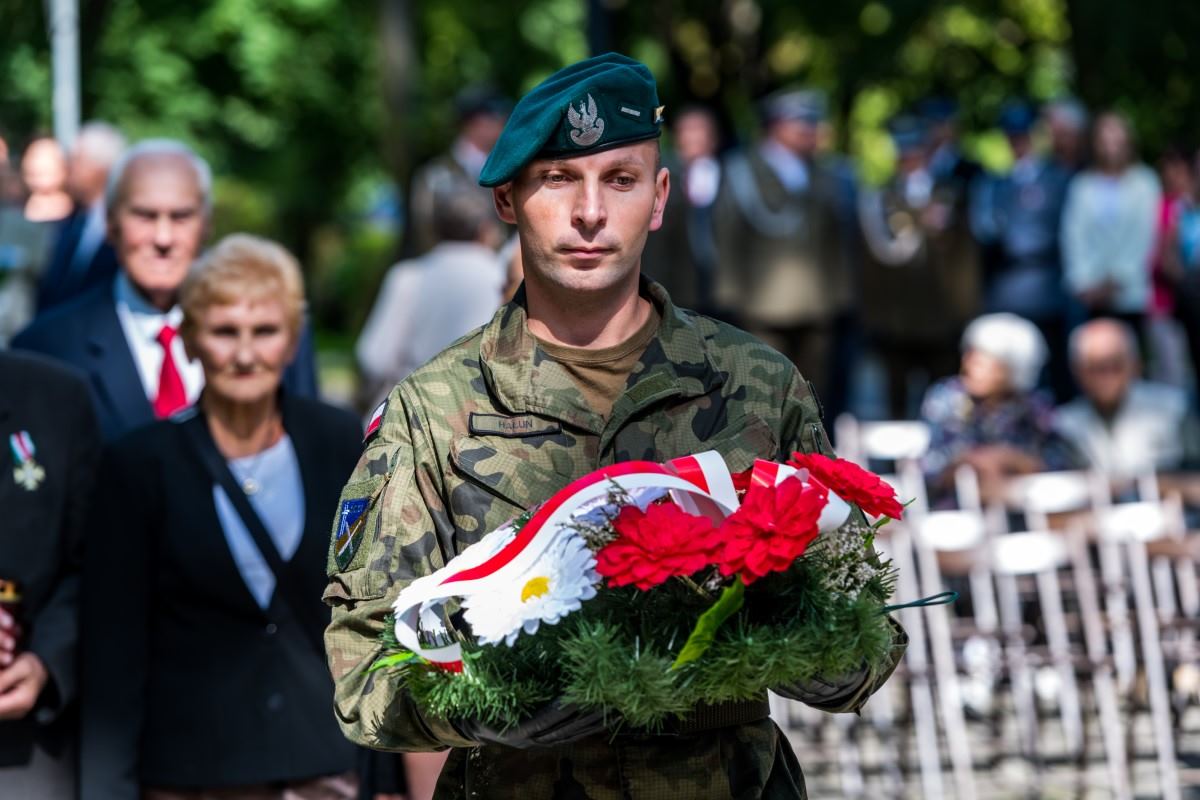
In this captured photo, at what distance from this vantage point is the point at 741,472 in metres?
3.00

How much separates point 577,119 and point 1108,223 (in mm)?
10579

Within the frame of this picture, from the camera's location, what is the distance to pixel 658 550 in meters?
2.75

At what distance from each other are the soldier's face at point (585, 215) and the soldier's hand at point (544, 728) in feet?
2.30

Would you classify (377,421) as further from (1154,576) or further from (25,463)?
(1154,576)

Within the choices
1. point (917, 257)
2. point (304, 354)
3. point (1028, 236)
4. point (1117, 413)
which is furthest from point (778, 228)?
point (304, 354)


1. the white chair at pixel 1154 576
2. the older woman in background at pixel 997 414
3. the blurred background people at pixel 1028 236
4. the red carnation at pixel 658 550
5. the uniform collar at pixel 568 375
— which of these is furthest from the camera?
the blurred background people at pixel 1028 236

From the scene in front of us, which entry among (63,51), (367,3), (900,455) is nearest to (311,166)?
(367,3)

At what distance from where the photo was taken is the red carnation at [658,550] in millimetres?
2738

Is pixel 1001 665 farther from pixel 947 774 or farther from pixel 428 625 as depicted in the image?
pixel 428 625

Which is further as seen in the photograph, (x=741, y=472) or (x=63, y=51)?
(x=63, y=51)

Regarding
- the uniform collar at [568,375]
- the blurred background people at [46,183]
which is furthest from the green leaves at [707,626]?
the blurred background people at [46,183]

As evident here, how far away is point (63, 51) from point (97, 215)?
15.4ft

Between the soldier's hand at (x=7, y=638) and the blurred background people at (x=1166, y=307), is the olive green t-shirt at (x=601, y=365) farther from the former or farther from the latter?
the blurred background people at (x=1166, y=307)

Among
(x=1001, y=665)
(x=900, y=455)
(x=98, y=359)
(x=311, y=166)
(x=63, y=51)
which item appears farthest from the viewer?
(x=311, y=166)
